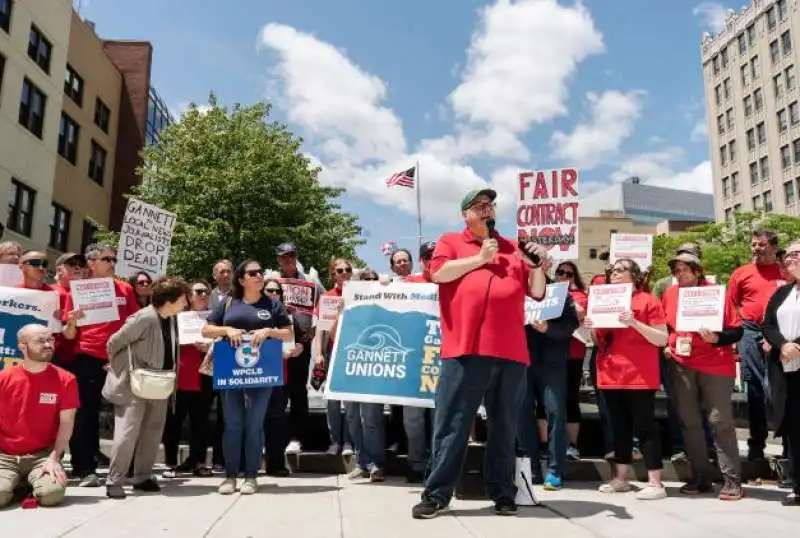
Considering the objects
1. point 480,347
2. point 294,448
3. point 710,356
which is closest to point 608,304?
point 710,356

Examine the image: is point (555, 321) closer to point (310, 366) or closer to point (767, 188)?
point (310, 366)

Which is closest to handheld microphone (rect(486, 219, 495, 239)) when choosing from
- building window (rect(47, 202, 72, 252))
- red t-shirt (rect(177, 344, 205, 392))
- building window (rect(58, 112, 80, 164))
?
red t-shirt (rect(177, 344, 205, 392))

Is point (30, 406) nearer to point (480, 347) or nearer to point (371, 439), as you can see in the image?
point (371, 439)

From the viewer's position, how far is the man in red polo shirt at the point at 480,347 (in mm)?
4188

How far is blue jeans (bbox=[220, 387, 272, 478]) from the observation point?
5.29 m

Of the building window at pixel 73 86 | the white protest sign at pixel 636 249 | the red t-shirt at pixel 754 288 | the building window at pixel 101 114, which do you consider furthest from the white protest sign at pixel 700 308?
the building window at pixel 101 114

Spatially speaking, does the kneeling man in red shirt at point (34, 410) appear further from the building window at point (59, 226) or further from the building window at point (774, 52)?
the building window at point (774, 52)

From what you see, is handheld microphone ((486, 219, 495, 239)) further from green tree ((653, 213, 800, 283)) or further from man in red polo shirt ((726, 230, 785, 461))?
green tree ((653, 213, 800, 283))

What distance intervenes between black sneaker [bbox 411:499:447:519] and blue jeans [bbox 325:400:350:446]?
244 cm

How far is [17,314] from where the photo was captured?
554 cm

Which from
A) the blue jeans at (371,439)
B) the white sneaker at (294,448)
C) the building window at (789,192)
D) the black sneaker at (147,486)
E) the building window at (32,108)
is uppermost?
the building window at (789,192)

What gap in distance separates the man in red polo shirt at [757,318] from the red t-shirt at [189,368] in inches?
210

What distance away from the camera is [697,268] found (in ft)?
18.1

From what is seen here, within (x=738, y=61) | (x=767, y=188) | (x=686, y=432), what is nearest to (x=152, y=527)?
(x=686, y=432)
